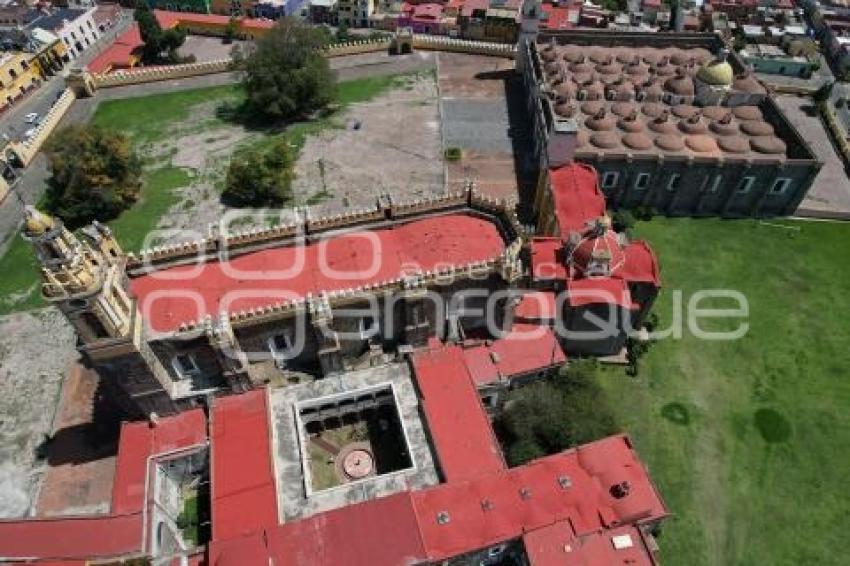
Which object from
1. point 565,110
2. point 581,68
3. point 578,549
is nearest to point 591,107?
point 565,110

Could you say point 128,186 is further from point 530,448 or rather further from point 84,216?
point 530,448

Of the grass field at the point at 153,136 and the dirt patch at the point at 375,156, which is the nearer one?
the grass field at the point at 153,136

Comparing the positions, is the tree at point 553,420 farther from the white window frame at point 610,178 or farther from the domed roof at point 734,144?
the domed roof at point 734,144

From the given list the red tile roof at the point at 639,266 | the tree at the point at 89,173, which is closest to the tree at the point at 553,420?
the red tile roof at the point at 639,266

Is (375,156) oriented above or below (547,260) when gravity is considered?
below

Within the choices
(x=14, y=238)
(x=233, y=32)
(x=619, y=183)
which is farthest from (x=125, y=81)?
(x=619, y=183)

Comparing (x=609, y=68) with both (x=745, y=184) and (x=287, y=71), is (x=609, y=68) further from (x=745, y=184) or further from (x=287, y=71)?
(x=287, y=71)
